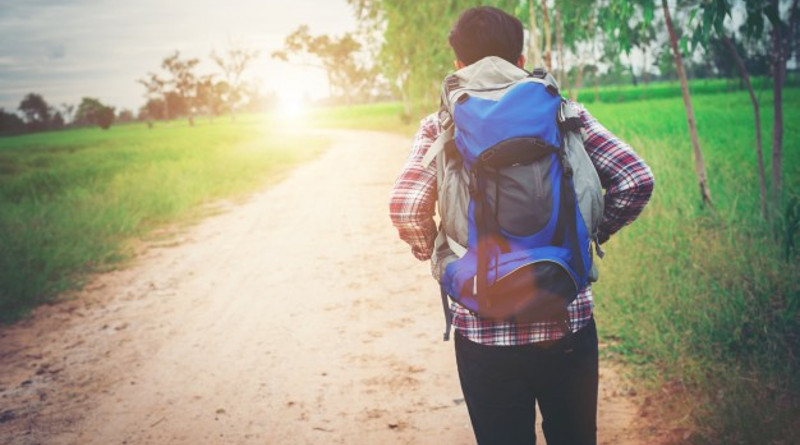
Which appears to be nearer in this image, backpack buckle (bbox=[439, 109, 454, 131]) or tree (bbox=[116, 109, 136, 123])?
backpack buckle (bbox=[439, 109, 454, 131])

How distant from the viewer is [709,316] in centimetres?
326

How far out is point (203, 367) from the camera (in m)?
3.65

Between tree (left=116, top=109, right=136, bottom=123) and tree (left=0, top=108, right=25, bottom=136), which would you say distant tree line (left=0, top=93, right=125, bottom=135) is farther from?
tree (left=116, top=109, right=136, bottom=123)

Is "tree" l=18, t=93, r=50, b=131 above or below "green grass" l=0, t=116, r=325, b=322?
above

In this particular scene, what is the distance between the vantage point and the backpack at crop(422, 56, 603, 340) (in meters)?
1.27

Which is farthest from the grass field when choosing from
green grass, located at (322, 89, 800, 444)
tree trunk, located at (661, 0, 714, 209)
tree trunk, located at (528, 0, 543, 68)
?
tree trunk, located at (528, 0, 543, 68)

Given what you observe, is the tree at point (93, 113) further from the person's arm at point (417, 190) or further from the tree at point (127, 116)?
the person's arm at point (417, 190)

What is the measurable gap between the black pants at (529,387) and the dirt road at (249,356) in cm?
130

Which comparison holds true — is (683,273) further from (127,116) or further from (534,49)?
(127,116)

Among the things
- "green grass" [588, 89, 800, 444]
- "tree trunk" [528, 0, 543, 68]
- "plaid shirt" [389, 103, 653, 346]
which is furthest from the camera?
"tree trunk" [528, 0, 543, 68]

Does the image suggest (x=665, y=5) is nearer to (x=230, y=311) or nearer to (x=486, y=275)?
(x=486, y=275)

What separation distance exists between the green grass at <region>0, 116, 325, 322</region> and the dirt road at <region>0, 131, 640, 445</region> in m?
0.51

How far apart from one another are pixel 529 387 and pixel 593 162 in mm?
716

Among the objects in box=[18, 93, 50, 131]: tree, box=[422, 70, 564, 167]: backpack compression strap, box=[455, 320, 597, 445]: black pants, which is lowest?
box=[455, 320, 597, 445]: black pants
